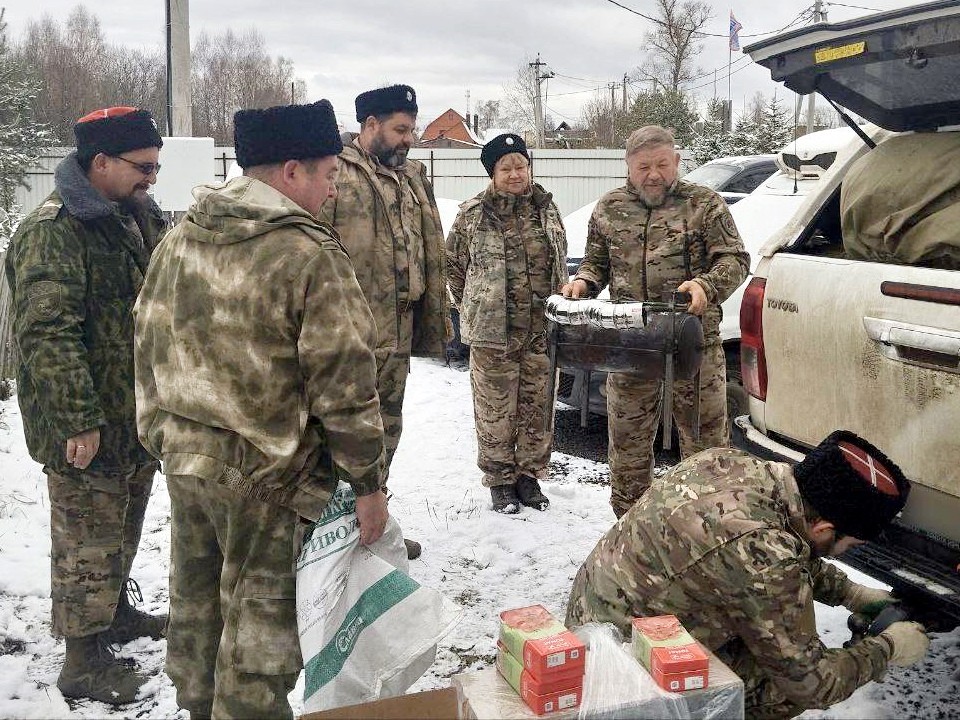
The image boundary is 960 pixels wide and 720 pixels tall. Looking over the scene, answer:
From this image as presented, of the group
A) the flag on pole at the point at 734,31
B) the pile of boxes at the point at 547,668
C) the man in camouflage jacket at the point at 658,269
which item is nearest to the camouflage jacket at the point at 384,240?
the man in camouflage jacket at the point at 658,269

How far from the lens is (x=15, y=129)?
19141mm

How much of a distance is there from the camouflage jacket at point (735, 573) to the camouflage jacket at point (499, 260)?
2498 millimetres

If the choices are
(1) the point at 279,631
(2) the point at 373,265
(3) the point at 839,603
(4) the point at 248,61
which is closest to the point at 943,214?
(3) the point at 839,603

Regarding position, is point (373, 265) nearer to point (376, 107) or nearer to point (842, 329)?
point (376, 107)

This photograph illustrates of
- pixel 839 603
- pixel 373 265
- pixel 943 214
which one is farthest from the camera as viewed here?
pixel 373 265

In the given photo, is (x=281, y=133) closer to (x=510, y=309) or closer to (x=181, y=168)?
(x=510, y=309)

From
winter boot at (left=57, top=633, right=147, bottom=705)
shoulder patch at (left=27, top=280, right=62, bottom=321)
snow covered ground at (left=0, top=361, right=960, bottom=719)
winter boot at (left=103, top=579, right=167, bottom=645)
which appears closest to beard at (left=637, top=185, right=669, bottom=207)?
snow covered ground at (left=0, top=361, right=960, bottom=719)

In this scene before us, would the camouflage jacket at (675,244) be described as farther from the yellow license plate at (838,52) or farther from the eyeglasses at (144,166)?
the eyeglasses at (144,166)

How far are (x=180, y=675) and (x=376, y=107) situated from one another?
252 cm

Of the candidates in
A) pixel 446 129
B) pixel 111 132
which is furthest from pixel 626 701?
pixel 446 129

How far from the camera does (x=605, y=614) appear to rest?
8.06 feet

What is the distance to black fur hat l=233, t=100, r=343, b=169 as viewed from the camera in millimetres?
2287

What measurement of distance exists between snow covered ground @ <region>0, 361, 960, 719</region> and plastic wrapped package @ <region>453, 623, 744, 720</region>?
1.15m

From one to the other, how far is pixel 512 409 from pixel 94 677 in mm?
2554
